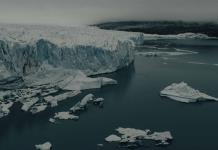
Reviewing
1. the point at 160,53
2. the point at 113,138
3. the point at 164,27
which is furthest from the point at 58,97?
the point at 164,27

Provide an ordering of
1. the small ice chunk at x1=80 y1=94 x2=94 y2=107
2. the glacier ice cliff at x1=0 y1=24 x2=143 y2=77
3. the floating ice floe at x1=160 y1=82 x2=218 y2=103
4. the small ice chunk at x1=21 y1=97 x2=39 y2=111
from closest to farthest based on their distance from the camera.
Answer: the small ice chunk at x1=21 y1=97 x2=39 y2=111 < the small ice chunk at x1=80 y1=94 x2=94 y2=107 < the floating ice floe at x1=160 y1=82 x2=218 y2=103 < the glacier ice cliff at x1=0 y1=24 x2=143 y2=77

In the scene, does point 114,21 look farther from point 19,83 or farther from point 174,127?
point 174,127

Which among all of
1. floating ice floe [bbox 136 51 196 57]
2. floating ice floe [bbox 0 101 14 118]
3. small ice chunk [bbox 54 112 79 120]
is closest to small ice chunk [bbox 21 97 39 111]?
floating ice floe [bbox 0 101 14 118]

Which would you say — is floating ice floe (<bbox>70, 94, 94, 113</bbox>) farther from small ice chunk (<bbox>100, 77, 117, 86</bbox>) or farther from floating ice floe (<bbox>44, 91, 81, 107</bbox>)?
small ice chunk (<bbox>100, 77, 117, 86</bbox>)

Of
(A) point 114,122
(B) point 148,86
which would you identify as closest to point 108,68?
(B) point 148,86

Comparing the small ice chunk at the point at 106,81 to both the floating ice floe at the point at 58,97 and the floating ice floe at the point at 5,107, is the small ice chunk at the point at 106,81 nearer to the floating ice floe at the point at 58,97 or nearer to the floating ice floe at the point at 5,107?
the floating ice floe at the point at 58,97

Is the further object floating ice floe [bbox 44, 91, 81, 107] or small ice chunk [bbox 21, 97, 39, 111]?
floating ice floe [bbox 44, 91, 81, 107]

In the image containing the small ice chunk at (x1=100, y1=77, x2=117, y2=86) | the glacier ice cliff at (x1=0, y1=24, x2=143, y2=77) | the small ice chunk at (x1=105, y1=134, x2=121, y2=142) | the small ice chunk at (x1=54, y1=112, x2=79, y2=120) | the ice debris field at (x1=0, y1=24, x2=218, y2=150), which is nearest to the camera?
the small ice chunk at (x1=105, y1=134, x2=121, y2=142)

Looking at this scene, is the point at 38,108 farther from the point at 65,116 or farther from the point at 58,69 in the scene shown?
the point at 58,69
